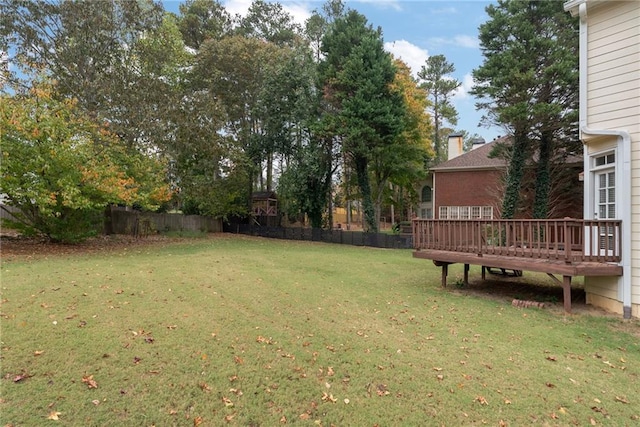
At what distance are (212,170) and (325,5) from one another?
15458mm

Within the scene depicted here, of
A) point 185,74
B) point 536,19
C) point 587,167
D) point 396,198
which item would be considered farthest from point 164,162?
point 396,198

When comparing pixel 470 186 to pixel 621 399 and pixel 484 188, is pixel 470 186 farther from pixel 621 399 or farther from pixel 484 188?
pixel 621 399

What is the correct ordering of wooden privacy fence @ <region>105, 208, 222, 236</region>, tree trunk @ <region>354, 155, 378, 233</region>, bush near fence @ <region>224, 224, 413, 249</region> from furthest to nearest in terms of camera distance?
tree trunk @ <region>354, 155, 378, 233</region>
bush near fence @ <region>224, 224, 413, 249</region>
wooden privacy fence @ <region>105, 208, 222, 236</region>

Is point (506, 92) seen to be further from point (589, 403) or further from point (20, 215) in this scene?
point (20, 215)

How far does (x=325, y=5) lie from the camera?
25844 mm

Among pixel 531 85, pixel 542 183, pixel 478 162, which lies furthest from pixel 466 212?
pixel 531 85

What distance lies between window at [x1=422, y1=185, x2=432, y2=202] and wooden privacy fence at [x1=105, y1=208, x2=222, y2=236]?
54.6ft

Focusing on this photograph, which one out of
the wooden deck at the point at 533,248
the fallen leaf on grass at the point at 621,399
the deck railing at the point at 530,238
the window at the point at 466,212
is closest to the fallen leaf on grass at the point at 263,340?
the fallen leaf on grass at the point at 621,399

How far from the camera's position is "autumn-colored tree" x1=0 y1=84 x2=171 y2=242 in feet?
31.1

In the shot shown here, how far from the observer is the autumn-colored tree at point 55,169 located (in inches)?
374

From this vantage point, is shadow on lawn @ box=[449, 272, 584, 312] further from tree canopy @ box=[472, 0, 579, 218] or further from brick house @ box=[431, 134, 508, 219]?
brick house @ box=[431, 134, 508, 219]

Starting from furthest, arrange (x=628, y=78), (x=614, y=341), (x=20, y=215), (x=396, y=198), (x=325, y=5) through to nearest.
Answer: (x=396, y=198), (x=325, y=5), (x=20, y=215), (x=628, y=78), (x=614, y=341)

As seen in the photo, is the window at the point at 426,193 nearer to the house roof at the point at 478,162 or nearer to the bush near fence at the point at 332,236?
the house roof at the point at 478,162

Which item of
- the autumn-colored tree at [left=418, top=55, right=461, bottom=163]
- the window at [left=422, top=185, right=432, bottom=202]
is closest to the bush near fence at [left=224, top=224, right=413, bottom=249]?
the window at [left=422, top=185, right=432, bottom=202]
